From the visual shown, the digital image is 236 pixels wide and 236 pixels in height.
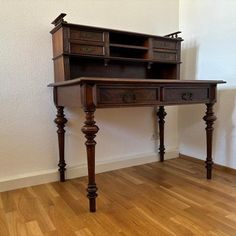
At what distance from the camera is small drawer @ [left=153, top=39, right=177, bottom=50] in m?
1.92

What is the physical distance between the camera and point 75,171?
6.27 ft

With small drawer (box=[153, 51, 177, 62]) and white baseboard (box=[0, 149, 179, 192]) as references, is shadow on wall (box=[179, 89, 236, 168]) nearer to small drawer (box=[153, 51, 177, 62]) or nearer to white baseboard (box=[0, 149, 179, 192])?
white baseboard (box=[0, 149, 179, 192])

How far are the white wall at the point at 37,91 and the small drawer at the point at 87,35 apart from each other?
0.25 metres

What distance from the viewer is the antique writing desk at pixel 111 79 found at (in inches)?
51.8

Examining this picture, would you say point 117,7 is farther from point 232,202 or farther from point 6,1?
point 232,202

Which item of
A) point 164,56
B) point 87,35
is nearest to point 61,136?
point 87,35

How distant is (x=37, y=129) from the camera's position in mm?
1770

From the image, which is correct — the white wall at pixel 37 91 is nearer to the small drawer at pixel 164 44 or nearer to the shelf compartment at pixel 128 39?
the shelf compartment at pixel 128 39

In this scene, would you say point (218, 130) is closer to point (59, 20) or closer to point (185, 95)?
point (185, 95)

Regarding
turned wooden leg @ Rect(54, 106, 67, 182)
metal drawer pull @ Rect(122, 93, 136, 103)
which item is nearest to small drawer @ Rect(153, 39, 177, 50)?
metal drawer pull @ Rect(122, 93, 136, 103)

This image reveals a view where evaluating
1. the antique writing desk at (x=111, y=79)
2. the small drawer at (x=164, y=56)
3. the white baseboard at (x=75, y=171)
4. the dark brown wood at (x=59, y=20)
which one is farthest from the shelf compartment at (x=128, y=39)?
the white baseboard at (x=75, y=171)

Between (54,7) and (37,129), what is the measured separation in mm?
903

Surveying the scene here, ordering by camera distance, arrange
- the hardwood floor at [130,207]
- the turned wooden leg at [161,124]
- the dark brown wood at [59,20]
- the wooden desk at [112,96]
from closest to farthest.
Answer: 1. the hardwood floor at [130,207]
2. the wooden desk at [112,96]
3. the dark brown wood at [59,20]
4. the turned wooden leg at [161,124]

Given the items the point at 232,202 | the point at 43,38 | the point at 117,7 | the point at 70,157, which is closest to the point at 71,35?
the point at 43,38
